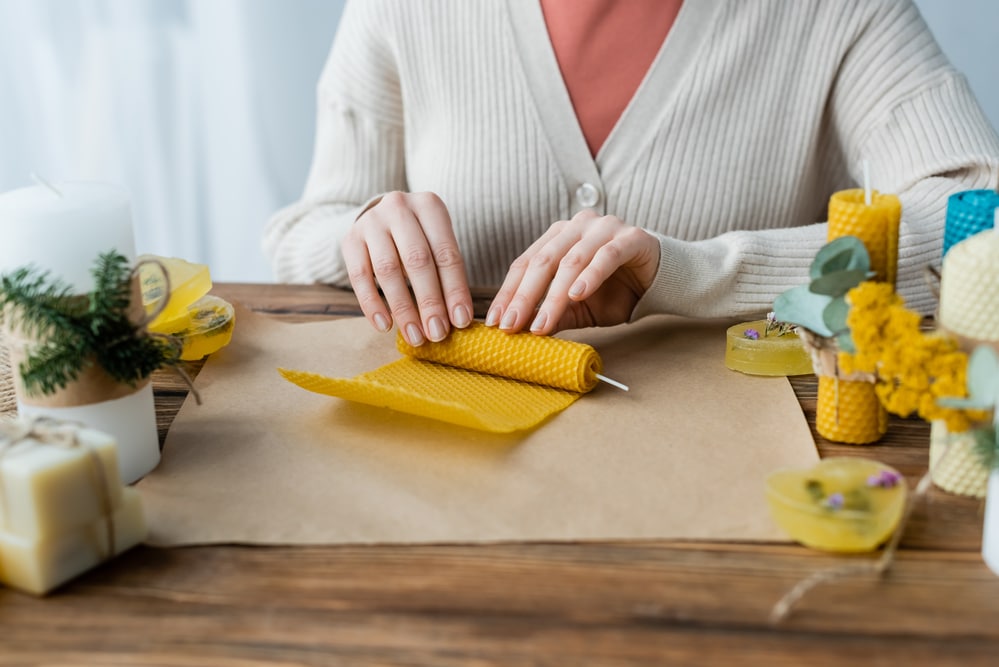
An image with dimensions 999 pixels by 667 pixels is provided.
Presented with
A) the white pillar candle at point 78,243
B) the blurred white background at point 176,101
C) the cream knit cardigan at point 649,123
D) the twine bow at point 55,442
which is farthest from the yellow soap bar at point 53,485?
the blurred white background at point 176,101

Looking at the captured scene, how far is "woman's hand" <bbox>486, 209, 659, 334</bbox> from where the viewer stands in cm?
92

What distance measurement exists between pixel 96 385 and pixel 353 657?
32cm

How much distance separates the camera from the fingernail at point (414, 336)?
0.94 m

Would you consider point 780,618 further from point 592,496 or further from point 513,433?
point 513,433

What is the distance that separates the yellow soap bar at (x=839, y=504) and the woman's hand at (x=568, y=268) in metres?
0.31

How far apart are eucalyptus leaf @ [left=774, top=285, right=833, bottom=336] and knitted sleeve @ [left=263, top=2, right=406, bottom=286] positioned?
0.75 m

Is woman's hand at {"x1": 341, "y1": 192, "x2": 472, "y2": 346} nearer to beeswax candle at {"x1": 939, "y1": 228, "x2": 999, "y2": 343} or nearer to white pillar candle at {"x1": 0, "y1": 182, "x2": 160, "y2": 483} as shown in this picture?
white pillar candle at {"x1": 0, "y1": 182, "x2": 160, "y2": 483}

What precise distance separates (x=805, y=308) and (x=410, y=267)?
0.43m

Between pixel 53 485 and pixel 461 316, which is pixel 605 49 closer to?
pixel 461 316

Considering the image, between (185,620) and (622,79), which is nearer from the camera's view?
(185,620)

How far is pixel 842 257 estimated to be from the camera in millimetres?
703

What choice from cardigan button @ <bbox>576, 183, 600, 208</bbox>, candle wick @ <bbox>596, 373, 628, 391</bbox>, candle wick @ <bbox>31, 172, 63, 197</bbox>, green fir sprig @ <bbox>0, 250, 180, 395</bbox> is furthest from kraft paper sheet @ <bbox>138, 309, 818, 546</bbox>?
cardigan button @ <bbox>576, 183, 600, 208</bbox>

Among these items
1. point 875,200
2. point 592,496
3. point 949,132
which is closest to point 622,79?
point 949,132

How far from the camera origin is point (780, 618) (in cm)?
56
